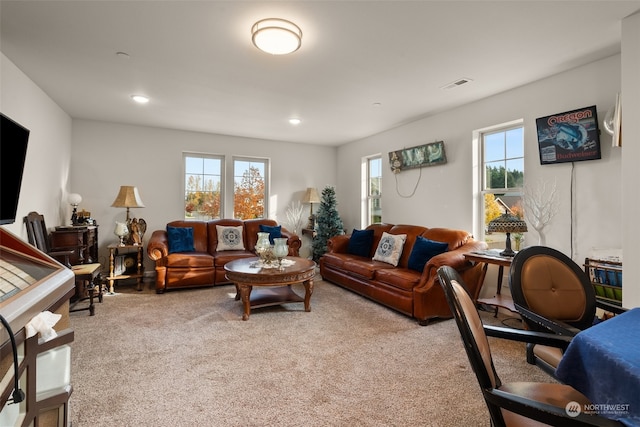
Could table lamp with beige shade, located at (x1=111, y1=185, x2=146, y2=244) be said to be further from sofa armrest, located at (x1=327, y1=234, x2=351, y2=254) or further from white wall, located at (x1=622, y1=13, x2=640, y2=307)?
white wall, located at (x1=622, y1=13, x2=640, y2=307)

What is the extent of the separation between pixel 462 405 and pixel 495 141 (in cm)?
309

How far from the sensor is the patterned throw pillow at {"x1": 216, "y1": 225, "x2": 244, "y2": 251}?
16.5 ft

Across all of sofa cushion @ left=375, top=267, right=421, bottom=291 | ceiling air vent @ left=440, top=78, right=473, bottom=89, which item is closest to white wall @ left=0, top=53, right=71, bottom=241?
sofa cushion @ left=375, top=267, right=421, bottom=291

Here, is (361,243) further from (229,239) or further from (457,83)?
(457,83)

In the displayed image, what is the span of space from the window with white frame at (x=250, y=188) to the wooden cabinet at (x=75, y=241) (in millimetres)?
2287

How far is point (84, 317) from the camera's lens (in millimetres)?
3271

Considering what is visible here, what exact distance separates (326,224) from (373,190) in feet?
3.53

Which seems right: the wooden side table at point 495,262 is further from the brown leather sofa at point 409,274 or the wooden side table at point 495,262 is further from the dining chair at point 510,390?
the dining chair at point 510,390

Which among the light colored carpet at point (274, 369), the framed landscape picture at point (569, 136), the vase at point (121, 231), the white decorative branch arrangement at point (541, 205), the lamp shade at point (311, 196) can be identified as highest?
the framed landscape picture at point (569, 136)

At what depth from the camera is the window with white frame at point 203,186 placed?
546cm

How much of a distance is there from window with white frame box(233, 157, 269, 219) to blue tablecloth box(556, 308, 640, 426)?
5297mm

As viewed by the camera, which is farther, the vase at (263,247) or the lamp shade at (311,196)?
the lamp shade at (311,196)

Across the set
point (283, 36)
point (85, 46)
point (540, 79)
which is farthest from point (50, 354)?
point (540, 79)

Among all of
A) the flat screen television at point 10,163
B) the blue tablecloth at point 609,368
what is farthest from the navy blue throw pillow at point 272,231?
the blue tablecloth at point 609,368
